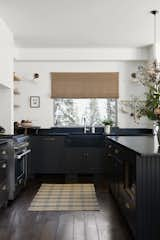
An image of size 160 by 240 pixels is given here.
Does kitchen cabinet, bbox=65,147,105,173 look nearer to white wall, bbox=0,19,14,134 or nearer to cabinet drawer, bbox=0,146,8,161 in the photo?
white wall, bbox=0,19,14,134

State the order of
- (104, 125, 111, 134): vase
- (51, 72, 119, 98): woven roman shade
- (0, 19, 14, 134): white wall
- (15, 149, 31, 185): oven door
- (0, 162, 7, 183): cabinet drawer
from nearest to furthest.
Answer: (0, 162, 7, 183): cabinet drawer < (15, 149, 31, 185): oven door < (0, 19, 14, 134): white wall < (104, 125, 111, 134): vase < (51, 72, 119, 98): woven roman shade

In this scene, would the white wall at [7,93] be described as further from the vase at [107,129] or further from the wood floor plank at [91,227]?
the wood floor plank at [91,227]

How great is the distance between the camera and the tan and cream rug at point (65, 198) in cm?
431

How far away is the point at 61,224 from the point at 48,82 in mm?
4109

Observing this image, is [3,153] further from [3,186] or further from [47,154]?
[47,154]

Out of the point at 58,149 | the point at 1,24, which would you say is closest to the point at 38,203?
the point at 58,149

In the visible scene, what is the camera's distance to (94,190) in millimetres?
5465

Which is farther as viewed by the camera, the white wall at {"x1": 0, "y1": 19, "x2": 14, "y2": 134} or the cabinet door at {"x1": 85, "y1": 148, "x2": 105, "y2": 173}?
the cabinet door at {"x1": 85, "y1": 148, "x2": 105, "y2": 173}

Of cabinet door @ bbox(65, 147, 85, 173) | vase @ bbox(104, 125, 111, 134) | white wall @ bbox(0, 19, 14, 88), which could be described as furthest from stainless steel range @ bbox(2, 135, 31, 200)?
vase @ bbox(104, 125, 111, 134)

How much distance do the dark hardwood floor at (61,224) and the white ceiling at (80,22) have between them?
8.81 feet

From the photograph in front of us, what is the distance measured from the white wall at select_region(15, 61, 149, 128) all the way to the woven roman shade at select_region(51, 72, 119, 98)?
4.6 inches

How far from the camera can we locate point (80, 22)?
5.36m

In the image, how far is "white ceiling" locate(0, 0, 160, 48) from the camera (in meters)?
4.55

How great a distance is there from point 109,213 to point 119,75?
151 inches
